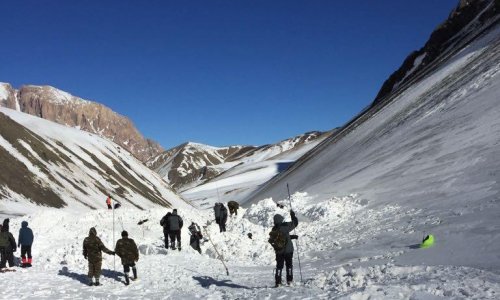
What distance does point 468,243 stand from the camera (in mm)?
12383

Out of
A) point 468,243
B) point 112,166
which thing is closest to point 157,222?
point 468,243

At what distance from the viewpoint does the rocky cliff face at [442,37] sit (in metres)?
80.2

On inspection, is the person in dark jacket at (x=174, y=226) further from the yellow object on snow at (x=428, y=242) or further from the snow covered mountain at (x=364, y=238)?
the yellow object on snow at (x=428, y=242)

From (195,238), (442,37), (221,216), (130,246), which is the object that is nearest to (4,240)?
(130,246)

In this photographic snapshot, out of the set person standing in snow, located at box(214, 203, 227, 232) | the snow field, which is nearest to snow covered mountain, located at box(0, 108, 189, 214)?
person standing in snow, located at box(214, 203, 227, 232)

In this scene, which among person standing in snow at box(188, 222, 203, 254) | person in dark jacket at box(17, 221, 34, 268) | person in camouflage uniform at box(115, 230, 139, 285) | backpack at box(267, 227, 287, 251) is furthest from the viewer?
person standing in snow at box(188, 222, 203, 254)

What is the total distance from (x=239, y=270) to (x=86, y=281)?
543 centimetres

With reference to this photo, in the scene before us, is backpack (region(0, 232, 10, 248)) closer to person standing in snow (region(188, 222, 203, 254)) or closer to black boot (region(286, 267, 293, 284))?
person standing in snow (region(188, 222, 203, 254))

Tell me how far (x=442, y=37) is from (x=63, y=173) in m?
79.3

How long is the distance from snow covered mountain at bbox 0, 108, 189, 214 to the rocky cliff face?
5604 cm

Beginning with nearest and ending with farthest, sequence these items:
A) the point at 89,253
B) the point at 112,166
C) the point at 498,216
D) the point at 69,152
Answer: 1. the point at 498,216
2. the point at 89,253
3. the point at 69,152
4. the point at 112,166

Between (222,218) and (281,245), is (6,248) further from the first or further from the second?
(281,245)

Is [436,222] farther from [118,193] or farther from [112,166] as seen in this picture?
[112,166]

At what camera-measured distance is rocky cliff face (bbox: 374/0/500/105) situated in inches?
3158
